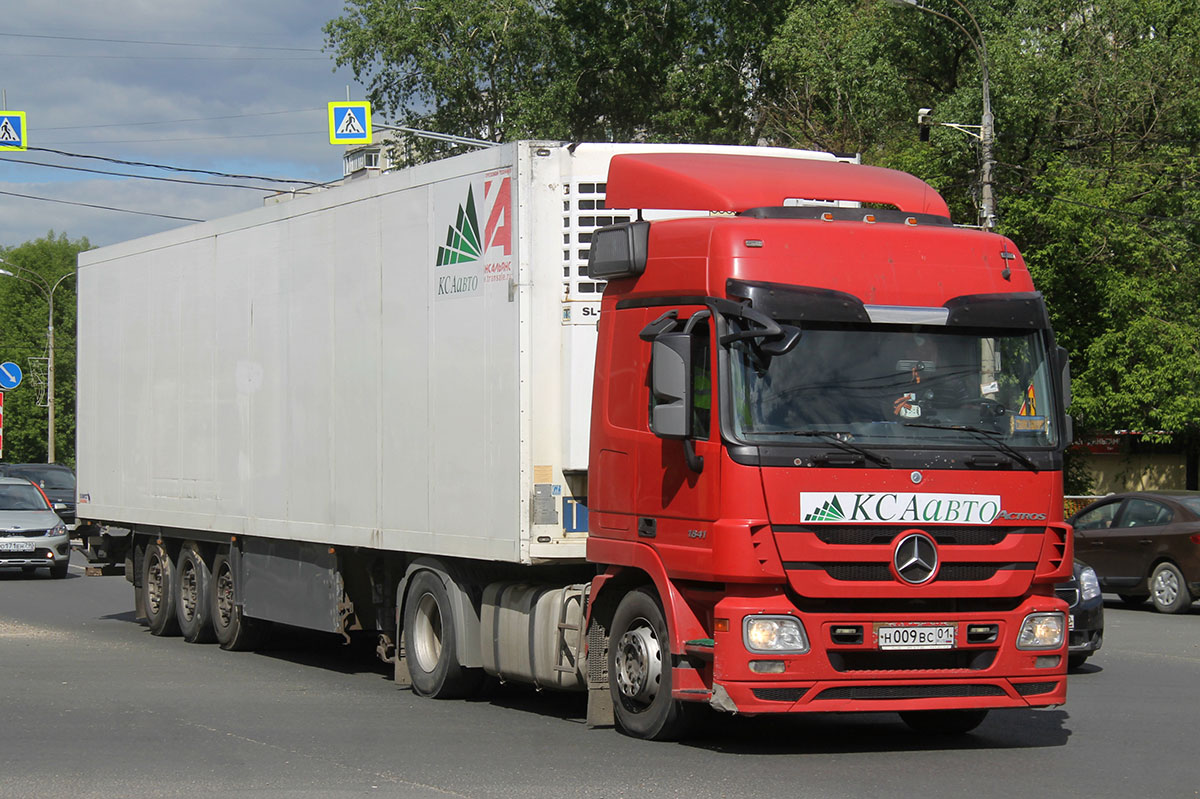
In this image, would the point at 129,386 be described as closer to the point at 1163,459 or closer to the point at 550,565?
the point at 550,565

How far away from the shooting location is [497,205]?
10836mm

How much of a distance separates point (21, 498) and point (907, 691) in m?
22.7

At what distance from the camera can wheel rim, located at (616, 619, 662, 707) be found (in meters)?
9.43

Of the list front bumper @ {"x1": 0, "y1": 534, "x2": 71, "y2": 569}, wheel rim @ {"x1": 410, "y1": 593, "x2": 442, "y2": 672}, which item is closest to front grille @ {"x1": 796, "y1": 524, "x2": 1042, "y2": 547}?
wheel rim @ {"x1": 410, "y1": 593, "x2": 442, "y2": 672}

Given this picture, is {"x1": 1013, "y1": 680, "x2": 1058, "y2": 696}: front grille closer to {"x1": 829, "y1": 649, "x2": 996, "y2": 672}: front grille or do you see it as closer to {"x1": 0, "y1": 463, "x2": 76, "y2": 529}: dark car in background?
{"x1": 829, "y1": 649, "x2": 996, "y2": 672}: front grille

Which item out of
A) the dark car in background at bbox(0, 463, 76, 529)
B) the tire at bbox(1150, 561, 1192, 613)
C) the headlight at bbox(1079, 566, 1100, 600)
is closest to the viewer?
the headlight at bbox(1079, 566, 1100, 600)

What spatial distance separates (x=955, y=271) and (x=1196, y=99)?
28935mm

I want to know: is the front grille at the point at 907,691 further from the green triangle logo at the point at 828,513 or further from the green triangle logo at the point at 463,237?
the green triangle logo at the point at 463,237

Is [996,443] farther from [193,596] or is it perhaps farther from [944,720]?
[193,596]

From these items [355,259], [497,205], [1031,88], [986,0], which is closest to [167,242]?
[355,259]

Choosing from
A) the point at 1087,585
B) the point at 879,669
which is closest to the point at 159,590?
the point at 1087,585

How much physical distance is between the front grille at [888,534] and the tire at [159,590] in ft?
32.4

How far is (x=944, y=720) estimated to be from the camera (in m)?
10.2

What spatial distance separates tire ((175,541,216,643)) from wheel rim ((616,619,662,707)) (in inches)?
291
